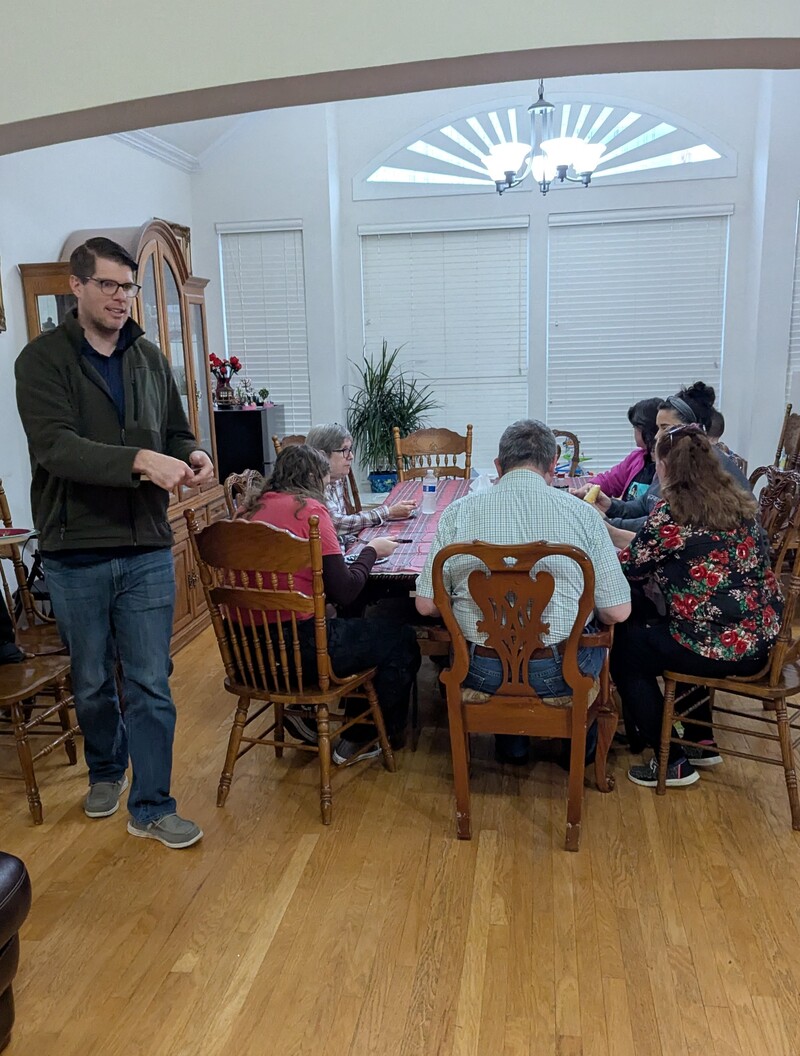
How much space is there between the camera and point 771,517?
3162 mm

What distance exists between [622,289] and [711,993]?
4727 millimetres

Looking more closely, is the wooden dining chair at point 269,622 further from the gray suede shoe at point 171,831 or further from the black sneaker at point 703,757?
the black sneaker at point 703,757

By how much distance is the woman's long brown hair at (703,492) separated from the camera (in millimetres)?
2416

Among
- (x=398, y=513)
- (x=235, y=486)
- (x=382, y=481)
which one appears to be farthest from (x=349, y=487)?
(x=398, y=513)

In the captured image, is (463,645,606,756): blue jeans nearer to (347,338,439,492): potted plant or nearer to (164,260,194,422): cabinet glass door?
(164,260,194,422): cabinet glass door

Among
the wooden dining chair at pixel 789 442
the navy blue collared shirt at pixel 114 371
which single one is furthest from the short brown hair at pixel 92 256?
the wooden dining chair at pixel 789 442

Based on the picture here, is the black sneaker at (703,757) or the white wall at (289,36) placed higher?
the white wall at (289,36)

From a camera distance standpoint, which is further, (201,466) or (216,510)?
(216,510)

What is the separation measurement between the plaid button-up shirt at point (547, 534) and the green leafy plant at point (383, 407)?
3472 mm

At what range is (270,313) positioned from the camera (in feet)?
19.1

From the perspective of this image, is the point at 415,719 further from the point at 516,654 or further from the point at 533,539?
the point at 533,539

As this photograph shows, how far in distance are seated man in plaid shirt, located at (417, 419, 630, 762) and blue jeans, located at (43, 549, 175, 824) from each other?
765 millimetres

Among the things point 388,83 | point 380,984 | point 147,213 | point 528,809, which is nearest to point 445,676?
point 528,809

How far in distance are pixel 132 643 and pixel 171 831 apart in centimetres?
56
